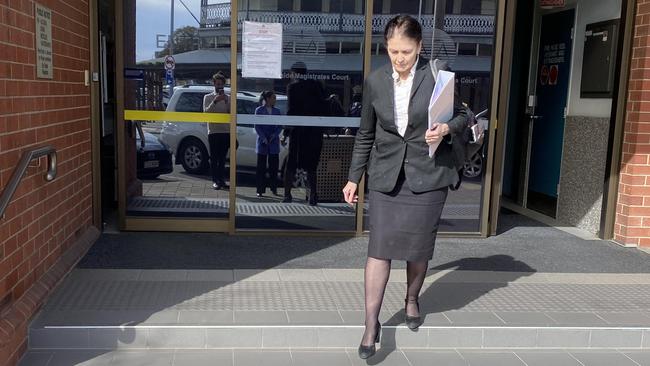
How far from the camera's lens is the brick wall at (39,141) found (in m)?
3.40

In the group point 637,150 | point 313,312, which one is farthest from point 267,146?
point 637,150

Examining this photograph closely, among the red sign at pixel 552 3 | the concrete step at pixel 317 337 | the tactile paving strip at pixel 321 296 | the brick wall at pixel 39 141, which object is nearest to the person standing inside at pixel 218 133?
the brick wall at pixel 39 141

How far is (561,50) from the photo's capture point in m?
7.16

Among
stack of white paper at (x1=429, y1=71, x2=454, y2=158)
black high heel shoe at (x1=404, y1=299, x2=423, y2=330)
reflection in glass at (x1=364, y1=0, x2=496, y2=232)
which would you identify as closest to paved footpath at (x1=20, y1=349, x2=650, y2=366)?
black high heel shoe at (x1=404, y1=299, x2=423, y2=330)

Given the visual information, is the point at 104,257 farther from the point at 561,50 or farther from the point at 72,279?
the point at 561,50

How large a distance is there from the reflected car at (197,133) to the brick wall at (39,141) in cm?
76

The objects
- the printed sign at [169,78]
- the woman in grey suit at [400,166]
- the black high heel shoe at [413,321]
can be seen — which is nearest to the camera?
the woman in grey suit at [400,166]

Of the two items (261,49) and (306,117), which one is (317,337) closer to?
(306,117)

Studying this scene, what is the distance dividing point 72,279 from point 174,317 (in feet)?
3.54

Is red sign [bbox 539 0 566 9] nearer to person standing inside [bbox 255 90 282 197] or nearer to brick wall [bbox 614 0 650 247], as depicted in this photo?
brick wall [bbox 614 0 650 247]

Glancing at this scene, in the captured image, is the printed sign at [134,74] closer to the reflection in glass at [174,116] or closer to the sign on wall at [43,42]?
the reflection in glass at [174,116]

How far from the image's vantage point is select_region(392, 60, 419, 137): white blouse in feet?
11.5

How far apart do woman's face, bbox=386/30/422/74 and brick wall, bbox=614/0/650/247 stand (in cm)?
332

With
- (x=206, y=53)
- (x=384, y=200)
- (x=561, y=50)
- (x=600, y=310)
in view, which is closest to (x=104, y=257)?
(x=206, y=53)
